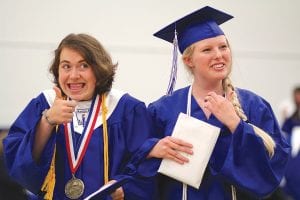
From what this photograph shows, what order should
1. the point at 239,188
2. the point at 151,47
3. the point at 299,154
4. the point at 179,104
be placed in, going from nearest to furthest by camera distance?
the point at 239,188
the point at 179,104
the point at 299,154
the point at 151,47

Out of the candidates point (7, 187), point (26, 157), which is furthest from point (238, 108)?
point (7, 187)

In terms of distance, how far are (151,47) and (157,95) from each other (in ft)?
1.81

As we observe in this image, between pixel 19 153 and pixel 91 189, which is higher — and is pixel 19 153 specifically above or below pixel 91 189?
above

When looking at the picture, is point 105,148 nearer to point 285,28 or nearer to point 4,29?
point 4,29

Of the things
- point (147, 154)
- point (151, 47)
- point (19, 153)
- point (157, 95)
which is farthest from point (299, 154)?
point (151, 47)

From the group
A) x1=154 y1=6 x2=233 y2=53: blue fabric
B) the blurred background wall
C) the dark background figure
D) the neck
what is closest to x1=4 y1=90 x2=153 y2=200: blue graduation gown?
the neck

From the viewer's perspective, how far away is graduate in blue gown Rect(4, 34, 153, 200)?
7.01ft

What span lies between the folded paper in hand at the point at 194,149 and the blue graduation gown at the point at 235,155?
64mm

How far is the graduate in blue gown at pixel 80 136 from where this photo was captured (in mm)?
2137

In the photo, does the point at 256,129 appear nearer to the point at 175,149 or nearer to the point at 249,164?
the point at 249,164

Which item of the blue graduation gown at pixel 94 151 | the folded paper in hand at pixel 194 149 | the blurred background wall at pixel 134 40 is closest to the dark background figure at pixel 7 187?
the blue graduation gown at pixel 94 151

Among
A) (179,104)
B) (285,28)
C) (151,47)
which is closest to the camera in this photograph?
(179,104)

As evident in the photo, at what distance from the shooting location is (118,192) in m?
2.19

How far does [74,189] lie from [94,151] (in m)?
0.18
